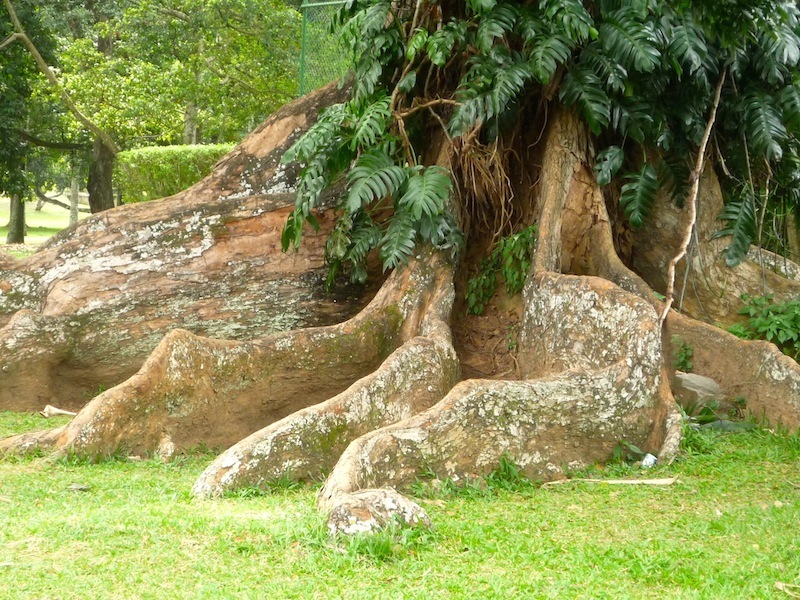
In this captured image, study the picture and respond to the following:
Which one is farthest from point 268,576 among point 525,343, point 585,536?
point 525,343

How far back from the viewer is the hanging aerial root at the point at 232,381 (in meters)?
7.37

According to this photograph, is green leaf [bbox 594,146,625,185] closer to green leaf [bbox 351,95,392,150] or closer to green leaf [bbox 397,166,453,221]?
green leaf [bbox 397,166,453,221]

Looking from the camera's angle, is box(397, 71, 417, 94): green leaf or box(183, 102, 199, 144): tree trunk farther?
box(183, 102, 199, 144): tree trunk

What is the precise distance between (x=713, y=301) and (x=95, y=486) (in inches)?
239

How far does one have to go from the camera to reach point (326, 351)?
8461mm

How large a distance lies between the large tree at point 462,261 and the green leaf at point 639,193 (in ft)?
0.10

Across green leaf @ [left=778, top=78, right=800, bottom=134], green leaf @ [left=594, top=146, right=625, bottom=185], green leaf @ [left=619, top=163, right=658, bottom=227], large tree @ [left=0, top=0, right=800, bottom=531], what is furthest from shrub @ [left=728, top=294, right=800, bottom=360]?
green leaf @ [left=594, top=146, right=625, bottom=185]

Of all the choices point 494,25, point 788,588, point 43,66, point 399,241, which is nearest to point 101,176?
point 43,66

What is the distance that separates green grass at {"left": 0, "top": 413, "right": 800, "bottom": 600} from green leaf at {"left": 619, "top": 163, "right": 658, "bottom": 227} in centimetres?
326

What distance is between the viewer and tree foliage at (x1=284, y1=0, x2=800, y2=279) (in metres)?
8.45

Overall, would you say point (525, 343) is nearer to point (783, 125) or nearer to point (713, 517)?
point (713, 517)

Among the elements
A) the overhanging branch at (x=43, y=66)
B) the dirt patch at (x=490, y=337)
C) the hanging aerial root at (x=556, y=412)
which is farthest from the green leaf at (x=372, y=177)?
the overhanging branch at (x=43, y=66)

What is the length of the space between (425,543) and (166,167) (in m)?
14.1

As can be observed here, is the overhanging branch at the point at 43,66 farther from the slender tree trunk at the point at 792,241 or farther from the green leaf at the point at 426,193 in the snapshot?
the slender tree trunk at the point at 792,241
